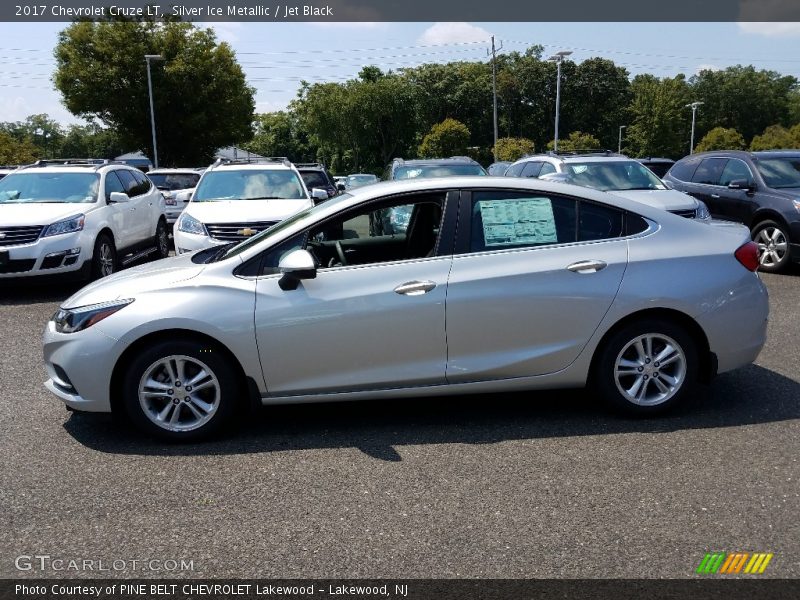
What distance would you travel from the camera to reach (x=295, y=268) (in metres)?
4.43

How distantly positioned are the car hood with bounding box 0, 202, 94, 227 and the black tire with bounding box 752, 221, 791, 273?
9.80 m

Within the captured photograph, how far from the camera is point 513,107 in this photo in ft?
259

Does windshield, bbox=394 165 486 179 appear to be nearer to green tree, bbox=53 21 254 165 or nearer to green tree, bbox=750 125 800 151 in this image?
green tree, bbox=53 21 254 165

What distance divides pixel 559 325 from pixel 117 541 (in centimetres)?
285

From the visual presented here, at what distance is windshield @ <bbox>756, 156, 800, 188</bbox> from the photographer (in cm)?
1138

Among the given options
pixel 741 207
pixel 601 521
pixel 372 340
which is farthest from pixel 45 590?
pixel 741 207

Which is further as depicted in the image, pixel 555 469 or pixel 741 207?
pixel 741 207

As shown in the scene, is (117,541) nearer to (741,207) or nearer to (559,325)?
(559,325)

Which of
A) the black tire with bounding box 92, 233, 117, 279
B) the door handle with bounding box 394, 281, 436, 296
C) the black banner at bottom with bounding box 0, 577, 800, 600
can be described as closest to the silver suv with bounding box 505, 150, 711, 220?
the black tire with bounding box 92, 233, 117, 279

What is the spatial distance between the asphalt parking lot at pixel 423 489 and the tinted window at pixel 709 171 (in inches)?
312

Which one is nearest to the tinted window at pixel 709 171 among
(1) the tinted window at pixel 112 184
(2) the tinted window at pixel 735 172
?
(2) the tinted window at pixel 735 172

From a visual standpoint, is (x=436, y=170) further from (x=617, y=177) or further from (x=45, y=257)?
(x=45, y=257)

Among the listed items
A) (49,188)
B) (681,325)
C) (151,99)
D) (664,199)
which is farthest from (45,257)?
(151,99)

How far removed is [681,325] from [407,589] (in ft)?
9.21
